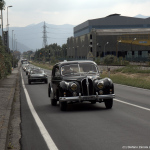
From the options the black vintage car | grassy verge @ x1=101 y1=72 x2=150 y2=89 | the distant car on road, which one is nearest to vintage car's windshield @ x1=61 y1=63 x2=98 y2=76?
the black vintage car

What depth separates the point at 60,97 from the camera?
42.0 ft

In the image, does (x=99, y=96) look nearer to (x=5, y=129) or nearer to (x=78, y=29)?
(x=5, y=129)

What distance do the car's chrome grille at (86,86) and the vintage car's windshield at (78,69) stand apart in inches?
43.6

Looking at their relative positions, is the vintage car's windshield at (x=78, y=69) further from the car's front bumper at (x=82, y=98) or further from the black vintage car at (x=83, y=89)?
the car's front bumper at (x=82, y=98)

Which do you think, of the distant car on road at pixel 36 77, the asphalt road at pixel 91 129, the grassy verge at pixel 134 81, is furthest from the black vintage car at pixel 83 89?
the distant car on road at pixel 36 77

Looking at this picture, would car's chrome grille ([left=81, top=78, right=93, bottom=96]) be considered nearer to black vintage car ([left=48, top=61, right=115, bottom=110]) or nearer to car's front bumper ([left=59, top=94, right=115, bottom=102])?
black vintage car ([left=48, top=61, right=115, bottom=110])

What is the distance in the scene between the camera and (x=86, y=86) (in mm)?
12836

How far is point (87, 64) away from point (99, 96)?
1.96m

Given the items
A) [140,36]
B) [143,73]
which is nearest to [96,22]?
[140,36]

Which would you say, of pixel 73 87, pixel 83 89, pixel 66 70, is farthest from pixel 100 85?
pixel 66 70

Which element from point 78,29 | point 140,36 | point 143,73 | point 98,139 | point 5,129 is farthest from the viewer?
point 78,29

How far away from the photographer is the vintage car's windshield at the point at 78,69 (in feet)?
46.1

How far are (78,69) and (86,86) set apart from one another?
1.45 m

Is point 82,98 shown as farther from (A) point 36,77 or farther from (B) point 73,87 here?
(A) point 36,77
